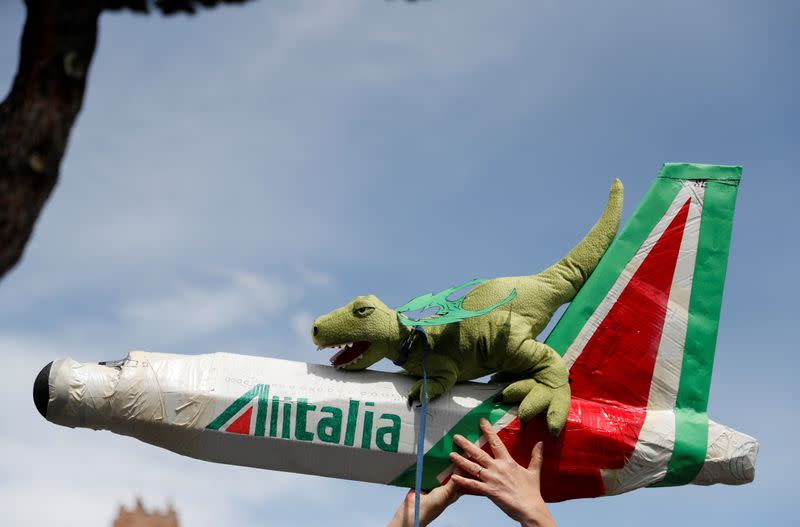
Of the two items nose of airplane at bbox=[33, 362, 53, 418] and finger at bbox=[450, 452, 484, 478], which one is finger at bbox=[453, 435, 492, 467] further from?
nose of airplane at bbox=[33, 362, 53, 418]

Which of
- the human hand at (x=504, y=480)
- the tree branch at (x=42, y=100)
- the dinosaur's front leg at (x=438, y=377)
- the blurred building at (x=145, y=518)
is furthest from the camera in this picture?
the dinosaur's front leg at (x=438, y=377)

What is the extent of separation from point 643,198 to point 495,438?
3.55 feet

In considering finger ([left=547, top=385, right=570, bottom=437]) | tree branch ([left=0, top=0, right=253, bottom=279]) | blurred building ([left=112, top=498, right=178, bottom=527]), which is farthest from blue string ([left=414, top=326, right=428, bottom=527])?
tree branch ([left=0, top=0, right=253, bottom=279])

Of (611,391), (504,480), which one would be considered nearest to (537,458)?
(504,480)

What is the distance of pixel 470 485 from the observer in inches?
119

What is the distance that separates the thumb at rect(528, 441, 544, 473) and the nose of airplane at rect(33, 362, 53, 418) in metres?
1.61

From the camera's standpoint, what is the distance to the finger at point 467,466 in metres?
3.03

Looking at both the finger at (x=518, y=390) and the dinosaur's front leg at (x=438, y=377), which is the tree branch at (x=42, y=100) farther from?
the finger at (x=518, y=390)

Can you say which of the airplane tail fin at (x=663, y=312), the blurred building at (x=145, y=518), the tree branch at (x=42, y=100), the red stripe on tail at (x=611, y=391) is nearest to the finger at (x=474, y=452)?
the red stripe on tail at (x=611, y=391)

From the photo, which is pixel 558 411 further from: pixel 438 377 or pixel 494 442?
pixel 438 377

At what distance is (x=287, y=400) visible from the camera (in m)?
3.07

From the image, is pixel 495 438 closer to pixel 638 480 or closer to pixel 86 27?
pixel 638 480

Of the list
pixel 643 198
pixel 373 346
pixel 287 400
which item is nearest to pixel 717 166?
pixel 643 198

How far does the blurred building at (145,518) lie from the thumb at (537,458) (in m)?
1.17
